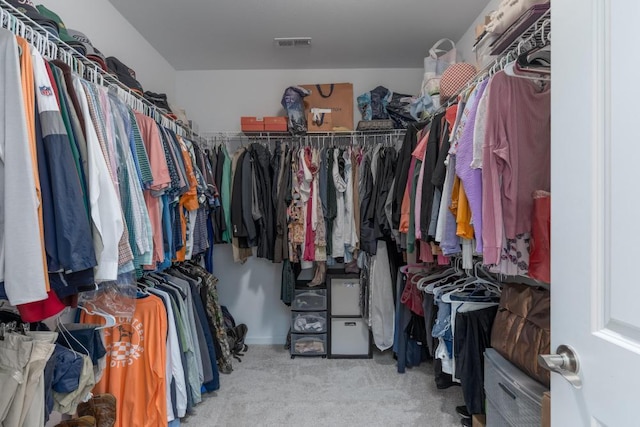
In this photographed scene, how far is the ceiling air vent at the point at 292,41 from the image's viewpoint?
266 centimetres

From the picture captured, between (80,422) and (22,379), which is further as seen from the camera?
(80,422)

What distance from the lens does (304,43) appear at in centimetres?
274

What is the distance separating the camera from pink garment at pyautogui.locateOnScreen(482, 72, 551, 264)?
1295 millimetres

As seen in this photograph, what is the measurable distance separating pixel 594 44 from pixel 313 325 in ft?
8.84

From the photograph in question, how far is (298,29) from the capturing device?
8.35ft

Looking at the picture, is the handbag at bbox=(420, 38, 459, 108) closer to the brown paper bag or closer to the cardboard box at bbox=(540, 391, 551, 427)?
the brown paper bag

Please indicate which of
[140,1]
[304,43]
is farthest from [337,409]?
[140,1]

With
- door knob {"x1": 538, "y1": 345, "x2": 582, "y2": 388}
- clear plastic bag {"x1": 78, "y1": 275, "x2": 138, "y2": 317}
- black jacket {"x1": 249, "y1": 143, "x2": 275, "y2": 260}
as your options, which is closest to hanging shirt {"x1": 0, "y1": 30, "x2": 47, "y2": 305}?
clear plastic bag {"x1": 78, "y1": 275, "x2": 138, "y2": 317}

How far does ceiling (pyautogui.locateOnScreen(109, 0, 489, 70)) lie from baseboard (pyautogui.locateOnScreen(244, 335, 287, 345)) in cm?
255

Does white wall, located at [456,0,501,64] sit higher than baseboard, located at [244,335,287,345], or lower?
higher

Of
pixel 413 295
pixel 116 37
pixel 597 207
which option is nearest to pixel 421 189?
pixel 413 295

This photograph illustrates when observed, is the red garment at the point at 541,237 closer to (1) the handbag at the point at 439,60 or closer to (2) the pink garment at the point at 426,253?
(2) the pink garment at the point at 426,253

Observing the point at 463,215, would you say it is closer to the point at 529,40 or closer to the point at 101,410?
the point at 529,40

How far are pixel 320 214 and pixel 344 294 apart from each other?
74 centimetres
